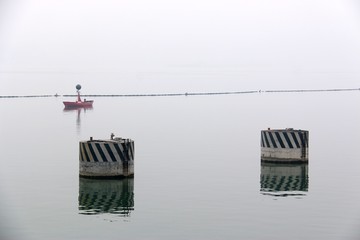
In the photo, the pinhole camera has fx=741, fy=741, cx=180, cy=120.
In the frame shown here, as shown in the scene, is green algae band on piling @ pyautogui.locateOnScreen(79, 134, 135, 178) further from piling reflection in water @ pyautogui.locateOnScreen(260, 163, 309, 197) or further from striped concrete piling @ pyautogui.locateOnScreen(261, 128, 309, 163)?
striped concrete piling @ pyautogui.locateOnScreen(261, 128, 309, 163)

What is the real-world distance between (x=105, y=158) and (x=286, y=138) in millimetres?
11047

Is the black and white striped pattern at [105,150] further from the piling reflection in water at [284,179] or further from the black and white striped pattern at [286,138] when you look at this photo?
the black and white striped pattern at [286,138]

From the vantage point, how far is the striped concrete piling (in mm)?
38875

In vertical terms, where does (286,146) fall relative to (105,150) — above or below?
above

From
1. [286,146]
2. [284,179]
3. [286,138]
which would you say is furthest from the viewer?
[286,146]

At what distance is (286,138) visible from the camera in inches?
1534

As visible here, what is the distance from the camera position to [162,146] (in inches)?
2111

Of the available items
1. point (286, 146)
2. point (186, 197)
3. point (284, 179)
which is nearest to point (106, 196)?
point (186, 197)

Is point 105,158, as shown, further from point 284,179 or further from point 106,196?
point 284,179

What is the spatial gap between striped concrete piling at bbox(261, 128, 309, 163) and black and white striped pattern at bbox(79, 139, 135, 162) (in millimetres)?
9571

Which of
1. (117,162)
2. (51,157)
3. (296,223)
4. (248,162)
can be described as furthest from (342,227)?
(51,157)

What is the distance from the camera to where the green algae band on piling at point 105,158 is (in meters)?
32.1

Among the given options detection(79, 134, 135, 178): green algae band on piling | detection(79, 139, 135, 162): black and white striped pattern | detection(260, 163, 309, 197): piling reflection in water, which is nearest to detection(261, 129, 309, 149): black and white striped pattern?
detection(260, 163, 309, 197): piling reflection in water

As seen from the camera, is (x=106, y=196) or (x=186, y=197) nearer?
(x=186, y=197)
